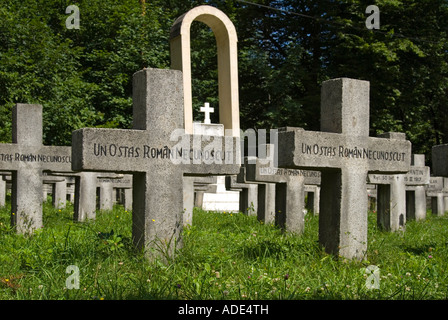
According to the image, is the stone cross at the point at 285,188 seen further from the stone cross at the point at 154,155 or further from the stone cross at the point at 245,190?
the stone cross at the point at 245,190

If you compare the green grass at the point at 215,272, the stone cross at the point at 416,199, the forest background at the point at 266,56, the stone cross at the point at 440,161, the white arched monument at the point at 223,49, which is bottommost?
the green grass at the point at 215,272

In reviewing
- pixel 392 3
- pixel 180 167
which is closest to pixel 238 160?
pixel 180 167

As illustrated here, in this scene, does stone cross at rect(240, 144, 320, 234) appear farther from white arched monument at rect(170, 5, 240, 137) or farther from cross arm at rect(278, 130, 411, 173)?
cross arm at rect(278, 130, 411, 173)

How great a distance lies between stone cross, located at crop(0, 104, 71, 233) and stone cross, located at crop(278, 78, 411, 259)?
4277 mm

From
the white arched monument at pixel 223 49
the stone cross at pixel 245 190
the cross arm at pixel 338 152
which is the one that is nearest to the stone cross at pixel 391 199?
the white arched monument at pixel 223 49

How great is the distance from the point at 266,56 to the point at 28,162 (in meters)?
16.1

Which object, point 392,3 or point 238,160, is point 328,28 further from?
point 238,160

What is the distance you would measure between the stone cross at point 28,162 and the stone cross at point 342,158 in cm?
428

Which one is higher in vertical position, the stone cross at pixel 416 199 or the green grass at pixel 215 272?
the stone cross at pixel 416 199

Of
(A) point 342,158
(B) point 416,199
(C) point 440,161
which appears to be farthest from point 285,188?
(B) point 416,199

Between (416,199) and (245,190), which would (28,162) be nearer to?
(245,190)

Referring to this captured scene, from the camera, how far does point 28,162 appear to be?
878cm

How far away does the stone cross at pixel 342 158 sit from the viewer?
5934 mm

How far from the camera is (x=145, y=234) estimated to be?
5.69 m
